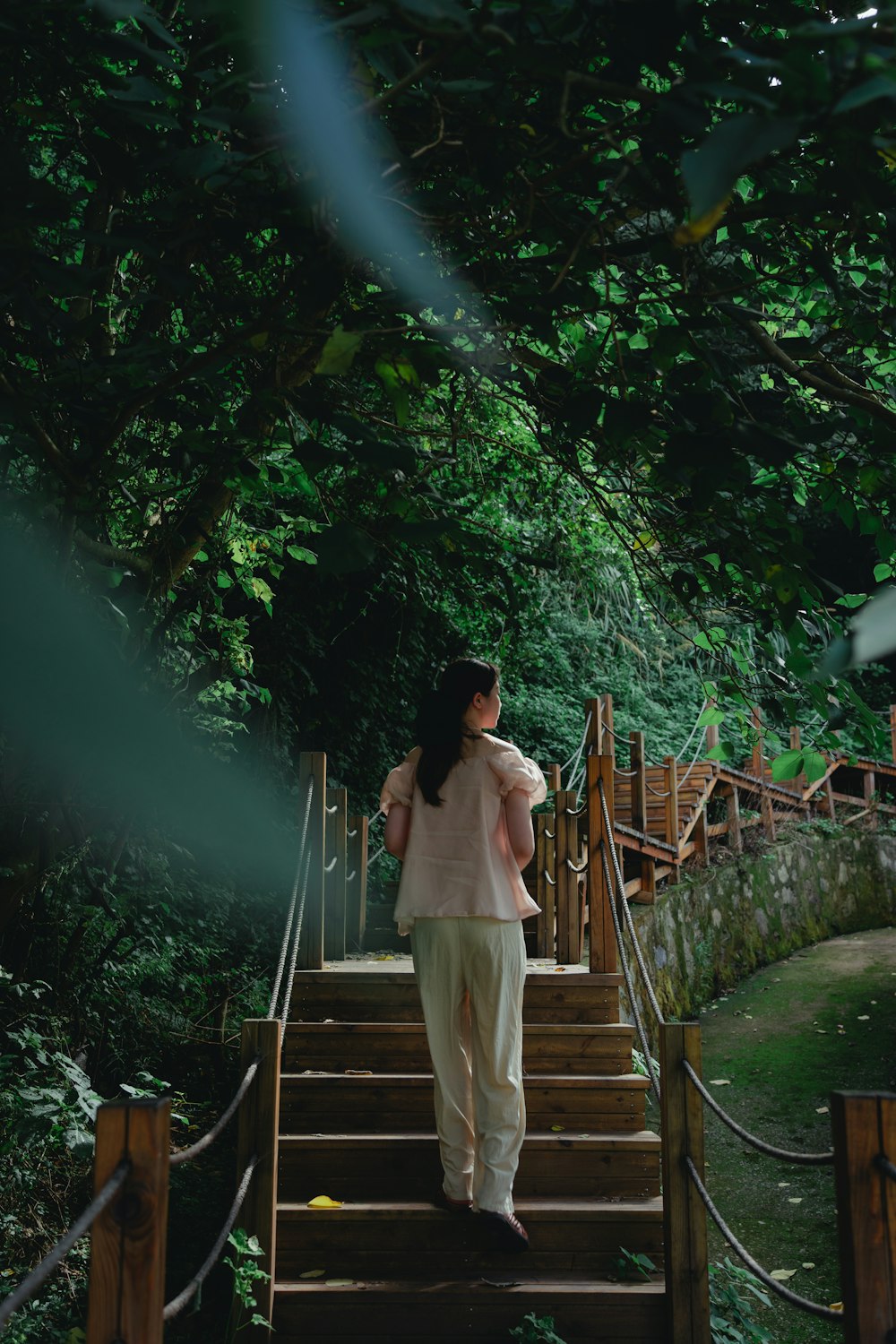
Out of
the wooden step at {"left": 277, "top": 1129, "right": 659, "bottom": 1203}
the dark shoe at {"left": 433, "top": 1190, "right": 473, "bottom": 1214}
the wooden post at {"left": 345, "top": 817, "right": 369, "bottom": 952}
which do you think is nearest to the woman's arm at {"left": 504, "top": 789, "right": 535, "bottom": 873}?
the dark shoe at {"left": 433, "top": 1190, "right": 473, "bottom": 1214}

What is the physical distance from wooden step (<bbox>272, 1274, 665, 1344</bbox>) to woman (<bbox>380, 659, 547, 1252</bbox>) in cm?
19

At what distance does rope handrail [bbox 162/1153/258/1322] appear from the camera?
2.04 m

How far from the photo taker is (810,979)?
12312mm

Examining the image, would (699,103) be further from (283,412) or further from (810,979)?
(810,979)

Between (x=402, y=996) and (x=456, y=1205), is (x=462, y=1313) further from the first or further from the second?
(x=402, y=996)

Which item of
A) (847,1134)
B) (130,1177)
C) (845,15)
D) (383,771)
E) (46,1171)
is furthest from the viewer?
(383,771)

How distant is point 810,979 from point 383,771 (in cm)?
569

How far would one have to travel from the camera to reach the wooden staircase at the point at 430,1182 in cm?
353

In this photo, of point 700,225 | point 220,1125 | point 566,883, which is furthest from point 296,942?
point 700,225

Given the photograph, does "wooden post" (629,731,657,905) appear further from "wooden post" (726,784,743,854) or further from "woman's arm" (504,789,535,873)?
"woman's arm" (504,789,535,873)

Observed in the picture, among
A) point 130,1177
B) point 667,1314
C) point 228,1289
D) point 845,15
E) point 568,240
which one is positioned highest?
point 845,15

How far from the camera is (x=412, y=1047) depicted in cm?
497

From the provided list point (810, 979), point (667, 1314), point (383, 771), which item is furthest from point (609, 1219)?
point (810, 979)

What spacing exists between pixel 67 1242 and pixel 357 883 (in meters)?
6.49
